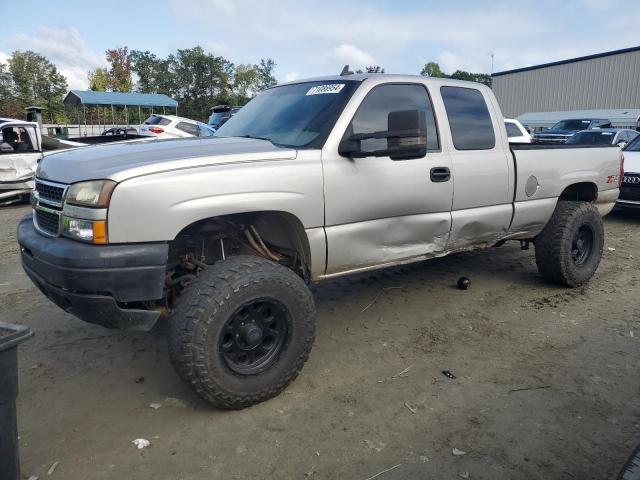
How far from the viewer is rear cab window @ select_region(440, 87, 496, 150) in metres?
4.01

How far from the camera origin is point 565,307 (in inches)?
180

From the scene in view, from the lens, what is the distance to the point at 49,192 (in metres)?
2.88

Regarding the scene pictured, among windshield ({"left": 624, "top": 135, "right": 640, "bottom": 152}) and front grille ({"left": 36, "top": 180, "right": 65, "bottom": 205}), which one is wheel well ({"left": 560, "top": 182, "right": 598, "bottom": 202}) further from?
windshield ({"left": 624, "top": 135, "right": 640, "bottom": 152})

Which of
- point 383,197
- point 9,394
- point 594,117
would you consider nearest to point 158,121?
point 383,197

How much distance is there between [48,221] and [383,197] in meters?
2.07

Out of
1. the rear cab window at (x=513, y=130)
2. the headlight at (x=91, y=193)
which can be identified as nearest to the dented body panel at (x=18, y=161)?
the headlight at (x=91, y=193)

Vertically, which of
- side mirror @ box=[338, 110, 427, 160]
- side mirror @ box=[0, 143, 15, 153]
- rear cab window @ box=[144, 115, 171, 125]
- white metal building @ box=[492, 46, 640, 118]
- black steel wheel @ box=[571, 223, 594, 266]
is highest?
white metal building @ box=[492, 46, 640, 118]

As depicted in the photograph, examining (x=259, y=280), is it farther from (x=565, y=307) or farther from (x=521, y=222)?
(x=565, y=307)

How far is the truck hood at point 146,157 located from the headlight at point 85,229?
223 mm

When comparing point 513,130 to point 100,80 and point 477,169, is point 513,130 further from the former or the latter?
point 100,80

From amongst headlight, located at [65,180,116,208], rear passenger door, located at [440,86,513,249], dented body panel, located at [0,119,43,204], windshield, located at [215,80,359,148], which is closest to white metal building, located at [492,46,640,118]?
dented body panel, located at [0,119,43,204]

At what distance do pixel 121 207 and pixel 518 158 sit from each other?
3.35 metres

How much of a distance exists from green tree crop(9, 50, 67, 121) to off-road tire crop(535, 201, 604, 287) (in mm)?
41167

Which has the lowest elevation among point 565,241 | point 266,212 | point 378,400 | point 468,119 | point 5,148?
point 378,400
